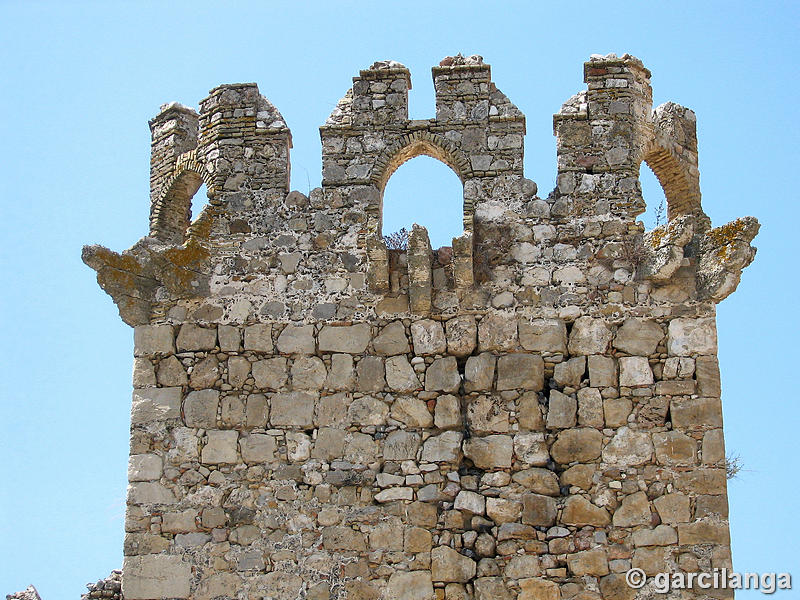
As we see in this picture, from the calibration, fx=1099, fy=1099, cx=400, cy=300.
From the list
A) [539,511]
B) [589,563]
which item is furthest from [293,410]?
[589,563]

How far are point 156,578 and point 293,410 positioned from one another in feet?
6.47

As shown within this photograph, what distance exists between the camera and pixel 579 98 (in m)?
10.9

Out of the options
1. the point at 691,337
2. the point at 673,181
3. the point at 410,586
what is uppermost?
the point at 673,181

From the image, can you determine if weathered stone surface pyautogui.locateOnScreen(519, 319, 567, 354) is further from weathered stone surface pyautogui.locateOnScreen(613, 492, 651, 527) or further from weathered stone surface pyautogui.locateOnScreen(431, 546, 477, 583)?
weathered stone surface pyautogui.locateOnScreen(431, 546, 477, 583)

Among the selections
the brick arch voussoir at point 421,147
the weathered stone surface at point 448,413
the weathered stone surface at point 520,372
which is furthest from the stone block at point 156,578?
the brick arch voussoir at point 421,147

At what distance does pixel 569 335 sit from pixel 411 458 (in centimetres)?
187

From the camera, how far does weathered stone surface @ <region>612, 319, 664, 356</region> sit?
10.1 meters

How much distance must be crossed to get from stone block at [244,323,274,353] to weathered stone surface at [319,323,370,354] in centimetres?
51

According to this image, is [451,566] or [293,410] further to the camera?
[293,410]

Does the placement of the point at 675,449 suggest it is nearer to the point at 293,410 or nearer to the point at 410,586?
the point at 410,586

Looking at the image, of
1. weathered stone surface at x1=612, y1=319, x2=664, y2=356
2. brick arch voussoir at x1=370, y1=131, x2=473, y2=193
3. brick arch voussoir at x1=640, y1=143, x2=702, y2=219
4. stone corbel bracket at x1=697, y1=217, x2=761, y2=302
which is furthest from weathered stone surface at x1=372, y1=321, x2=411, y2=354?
brick arch voussoir at x1=640, y1=143, x2=702, y2=219

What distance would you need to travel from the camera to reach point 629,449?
991 cm

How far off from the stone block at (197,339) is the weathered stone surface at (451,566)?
2952mm

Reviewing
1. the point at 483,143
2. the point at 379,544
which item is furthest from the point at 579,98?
the point at 379,544
